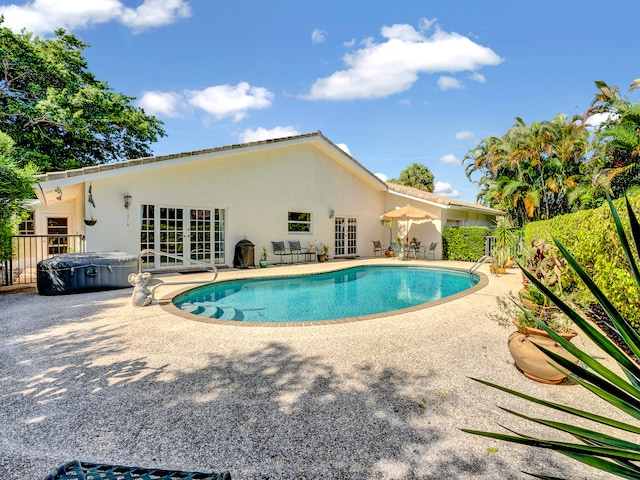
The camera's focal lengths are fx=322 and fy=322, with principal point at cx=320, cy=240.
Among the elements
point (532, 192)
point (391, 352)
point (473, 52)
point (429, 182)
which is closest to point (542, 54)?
point (473, 52)

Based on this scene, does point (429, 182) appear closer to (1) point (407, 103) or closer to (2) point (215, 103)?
(1) point (407, 103)

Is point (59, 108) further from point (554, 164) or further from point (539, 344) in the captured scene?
point (554, 164)

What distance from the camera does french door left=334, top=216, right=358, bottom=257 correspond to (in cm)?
1831

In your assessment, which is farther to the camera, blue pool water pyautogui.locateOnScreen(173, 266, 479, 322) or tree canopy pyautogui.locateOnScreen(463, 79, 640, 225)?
tree canopy pyautogui.locateOnScreen(463, 79, 640, 225)

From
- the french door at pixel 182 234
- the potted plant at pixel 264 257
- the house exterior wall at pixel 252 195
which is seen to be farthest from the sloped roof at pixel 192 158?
the potted plant at pixel 264 257

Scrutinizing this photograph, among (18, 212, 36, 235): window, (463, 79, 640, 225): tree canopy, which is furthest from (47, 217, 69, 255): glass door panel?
(463, 79, 640, 225): tree canopy

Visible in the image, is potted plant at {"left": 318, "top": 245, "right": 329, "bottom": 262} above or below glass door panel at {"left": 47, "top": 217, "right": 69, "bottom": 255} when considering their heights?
below

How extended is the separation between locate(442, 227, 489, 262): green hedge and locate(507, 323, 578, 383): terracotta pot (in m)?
13.9

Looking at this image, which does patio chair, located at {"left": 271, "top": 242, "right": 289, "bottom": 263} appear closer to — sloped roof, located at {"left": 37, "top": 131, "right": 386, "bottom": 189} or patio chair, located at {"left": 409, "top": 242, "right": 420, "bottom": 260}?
sloped roof, located at {"left": 37, "top": 131, "right": 386, "bottom": 189}

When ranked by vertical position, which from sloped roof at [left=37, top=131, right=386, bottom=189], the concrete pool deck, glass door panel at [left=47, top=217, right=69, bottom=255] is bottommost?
the concrete pool deck

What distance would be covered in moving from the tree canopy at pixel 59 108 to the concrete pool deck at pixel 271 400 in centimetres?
1459

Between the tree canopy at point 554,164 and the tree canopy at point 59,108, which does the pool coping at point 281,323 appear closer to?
the tree canopy at point 554,164

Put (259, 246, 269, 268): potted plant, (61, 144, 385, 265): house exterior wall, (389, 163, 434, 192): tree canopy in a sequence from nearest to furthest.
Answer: (61, 144, 385, 265): house exterior wall
(259, 246, 269, 268): potted plant
(389, 163, 434, 192): tree canopy

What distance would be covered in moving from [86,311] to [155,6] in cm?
1167
